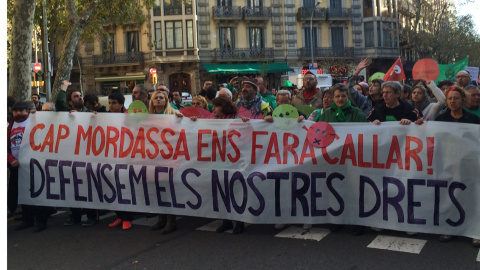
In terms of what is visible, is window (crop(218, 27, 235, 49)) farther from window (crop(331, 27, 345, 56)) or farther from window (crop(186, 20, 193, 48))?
window (crop(331, 27, 345, 56))

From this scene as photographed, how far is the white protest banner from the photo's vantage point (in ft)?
18.3

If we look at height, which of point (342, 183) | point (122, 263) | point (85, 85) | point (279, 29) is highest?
point (279, 29)

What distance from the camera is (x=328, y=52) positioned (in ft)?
139

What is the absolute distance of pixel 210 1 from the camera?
40.0m

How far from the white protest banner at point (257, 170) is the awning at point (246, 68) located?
31573 millimetres

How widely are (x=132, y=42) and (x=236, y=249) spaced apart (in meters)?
36.1

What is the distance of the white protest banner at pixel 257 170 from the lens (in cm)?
559

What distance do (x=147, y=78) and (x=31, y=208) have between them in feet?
108

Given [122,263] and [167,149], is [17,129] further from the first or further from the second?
[122,263]

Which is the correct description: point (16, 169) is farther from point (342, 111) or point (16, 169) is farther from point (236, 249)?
point (342, 111)

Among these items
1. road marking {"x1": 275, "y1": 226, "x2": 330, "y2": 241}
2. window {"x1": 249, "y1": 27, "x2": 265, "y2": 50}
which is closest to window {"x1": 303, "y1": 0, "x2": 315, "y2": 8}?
window {"x1": 249, "y1": 27, "x2": 265, "y2": 50}

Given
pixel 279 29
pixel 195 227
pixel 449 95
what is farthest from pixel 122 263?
pixel 279 29

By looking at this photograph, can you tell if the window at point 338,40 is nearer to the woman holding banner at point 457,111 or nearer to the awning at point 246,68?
the awning at point 246,68

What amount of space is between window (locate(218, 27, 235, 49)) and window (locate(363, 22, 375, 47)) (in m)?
11.3
